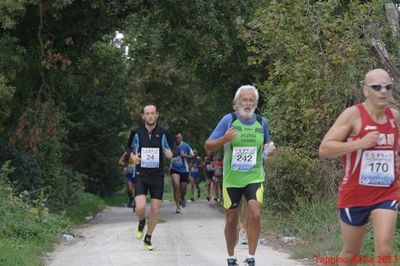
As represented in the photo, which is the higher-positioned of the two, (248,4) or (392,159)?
(248,4)

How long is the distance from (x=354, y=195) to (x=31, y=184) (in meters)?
11.9

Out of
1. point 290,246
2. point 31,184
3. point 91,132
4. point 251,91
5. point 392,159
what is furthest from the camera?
point 91,132

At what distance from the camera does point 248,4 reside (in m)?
17.5

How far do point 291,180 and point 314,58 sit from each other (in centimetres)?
230

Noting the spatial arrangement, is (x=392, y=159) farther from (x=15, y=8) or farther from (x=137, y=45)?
(x=137, y=45)

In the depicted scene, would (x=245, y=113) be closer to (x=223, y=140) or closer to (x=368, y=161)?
(x=223, y=140)

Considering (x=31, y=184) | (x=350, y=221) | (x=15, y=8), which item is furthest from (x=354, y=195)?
(x=31, y=184)

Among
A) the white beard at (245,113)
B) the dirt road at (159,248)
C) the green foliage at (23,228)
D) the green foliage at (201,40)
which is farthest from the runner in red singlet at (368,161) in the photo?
the green foliage at (201,40)

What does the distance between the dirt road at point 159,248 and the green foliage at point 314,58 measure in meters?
2.57

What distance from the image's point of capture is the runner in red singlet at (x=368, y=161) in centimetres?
598

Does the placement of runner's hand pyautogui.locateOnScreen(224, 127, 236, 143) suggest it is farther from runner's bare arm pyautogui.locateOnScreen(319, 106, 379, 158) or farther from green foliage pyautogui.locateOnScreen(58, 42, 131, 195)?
green foliage pyautogui.locateOnScreen(58, 42, 131, 195)

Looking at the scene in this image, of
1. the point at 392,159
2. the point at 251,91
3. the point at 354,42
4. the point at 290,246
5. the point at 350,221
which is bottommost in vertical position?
the point at 290,246

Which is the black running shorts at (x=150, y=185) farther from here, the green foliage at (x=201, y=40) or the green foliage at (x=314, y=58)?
the green foliage at (x=201, y=40)

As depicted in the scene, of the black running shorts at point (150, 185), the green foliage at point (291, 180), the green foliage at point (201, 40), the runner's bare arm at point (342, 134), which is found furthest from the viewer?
the green foliage at point (201, 40)
